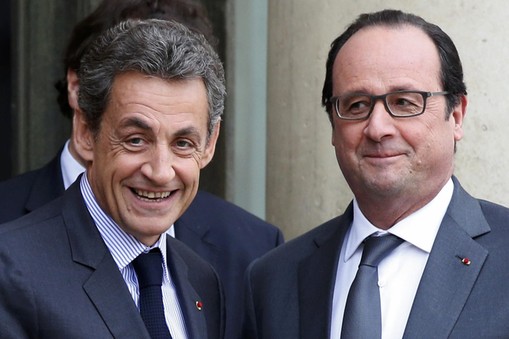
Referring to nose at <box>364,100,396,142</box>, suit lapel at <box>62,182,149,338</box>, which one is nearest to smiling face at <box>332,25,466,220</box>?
nose at <box>364,100,396,142</box>

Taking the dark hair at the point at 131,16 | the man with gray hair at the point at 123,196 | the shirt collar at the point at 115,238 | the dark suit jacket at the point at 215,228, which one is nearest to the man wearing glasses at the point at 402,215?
the man with gray hair at the point at 123,196

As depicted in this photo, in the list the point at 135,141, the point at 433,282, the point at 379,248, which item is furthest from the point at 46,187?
the point at 433,282

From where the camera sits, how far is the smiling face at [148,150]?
3477 mm

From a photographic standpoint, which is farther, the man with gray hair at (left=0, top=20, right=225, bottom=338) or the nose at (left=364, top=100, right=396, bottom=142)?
the nose at (left=364, top=100, right=396, bottom=142)

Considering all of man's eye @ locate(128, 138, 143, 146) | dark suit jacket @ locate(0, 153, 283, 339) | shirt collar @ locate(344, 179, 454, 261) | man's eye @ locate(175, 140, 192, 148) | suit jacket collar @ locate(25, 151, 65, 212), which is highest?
man's eye @ locate(128, 138, 143, 146)

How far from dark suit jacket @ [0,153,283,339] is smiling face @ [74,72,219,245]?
891 mm

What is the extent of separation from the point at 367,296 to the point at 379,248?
7.0 inches

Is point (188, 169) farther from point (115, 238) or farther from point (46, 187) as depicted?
point (46, 187)

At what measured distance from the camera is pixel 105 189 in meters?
3.55

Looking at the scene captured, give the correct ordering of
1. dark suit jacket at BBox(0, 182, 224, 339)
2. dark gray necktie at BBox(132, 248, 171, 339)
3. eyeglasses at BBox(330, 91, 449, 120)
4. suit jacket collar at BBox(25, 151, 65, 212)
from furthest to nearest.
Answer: suit jacket collar at BBox(25, 151, 65, 212), eyeglasses at BBox(330, 91, 449, 120), dark gray necktie at BBox(132, 248, 171, 339), dark suit jacket at BBox(0, 182, 224, 339)

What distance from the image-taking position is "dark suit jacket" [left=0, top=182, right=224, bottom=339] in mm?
3309

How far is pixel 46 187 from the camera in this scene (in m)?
4.47

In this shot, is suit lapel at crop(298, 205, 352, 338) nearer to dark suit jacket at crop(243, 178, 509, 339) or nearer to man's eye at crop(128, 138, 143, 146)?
dark suit jacket at crop(243, 178, 509, 339)

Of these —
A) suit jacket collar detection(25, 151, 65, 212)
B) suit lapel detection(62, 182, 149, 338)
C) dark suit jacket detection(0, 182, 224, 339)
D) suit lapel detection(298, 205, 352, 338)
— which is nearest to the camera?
dark suit jacket detection(0, 182, 224, 339)
